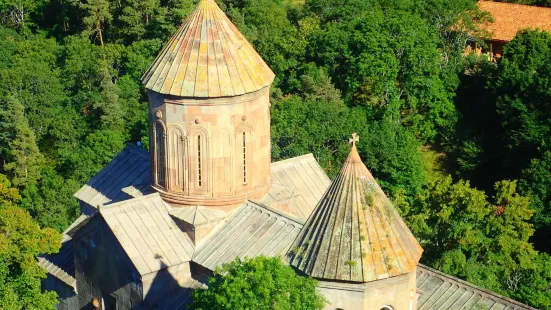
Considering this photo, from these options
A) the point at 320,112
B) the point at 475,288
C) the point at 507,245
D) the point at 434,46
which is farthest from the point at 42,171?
the point at 475,288

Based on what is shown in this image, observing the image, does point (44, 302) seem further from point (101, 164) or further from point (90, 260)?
point (101, 164)

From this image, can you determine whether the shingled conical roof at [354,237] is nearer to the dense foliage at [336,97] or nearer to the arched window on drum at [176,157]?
the arched window on drum at [176,157]

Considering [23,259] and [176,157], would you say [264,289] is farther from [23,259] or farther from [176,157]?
[23,259]

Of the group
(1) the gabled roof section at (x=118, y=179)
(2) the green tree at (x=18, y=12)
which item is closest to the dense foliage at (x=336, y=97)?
(2) the green tree at (x=18, y=12)

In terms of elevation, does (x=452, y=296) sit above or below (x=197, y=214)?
below

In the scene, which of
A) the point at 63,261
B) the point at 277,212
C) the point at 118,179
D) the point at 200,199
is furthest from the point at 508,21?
the point at 200,199

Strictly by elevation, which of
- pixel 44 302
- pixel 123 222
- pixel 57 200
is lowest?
pixel 57 200

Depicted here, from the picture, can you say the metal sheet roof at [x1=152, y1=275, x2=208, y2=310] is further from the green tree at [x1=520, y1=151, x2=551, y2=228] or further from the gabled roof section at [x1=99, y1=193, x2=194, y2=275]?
the green tree at [x1=520, y1=151, x2=551, y2=228]

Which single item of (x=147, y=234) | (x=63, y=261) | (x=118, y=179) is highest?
(x=118, y=179)
